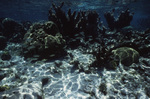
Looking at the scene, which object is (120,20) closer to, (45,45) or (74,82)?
(45,45)

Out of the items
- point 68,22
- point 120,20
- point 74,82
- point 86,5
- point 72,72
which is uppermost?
point 86,5

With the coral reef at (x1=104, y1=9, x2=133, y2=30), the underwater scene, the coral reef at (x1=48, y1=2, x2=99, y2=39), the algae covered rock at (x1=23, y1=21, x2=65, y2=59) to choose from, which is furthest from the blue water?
the algae covered rock at (x1=23, y1=21, x2=65, y2=59)

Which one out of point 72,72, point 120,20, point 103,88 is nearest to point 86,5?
point 120,20

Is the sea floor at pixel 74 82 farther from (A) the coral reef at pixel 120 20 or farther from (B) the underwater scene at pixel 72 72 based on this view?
(A) the coral reef at pixel 120 20

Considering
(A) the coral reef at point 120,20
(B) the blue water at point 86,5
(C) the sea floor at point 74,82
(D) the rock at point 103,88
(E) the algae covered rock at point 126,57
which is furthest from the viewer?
(B) the blue water at point 86,5

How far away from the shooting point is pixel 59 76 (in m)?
4.75

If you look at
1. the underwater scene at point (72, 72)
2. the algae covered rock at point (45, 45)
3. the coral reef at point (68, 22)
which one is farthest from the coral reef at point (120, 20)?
the algae covered rock at point (45, 45)

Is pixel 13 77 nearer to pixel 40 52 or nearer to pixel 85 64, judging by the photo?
pixel 40 52

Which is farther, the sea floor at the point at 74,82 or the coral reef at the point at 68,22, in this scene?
the coral reef at the point at 68,22

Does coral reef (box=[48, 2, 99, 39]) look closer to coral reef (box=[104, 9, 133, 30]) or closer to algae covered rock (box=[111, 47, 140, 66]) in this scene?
algae covered rock (box=[111, 47, 140, 66])

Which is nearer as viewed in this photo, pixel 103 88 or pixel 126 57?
pixel 103 88

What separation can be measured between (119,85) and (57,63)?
3.54m

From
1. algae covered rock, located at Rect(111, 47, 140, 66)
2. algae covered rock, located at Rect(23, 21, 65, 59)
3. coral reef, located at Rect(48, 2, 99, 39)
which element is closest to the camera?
algae covered rock, located at Rect(111, 47, 140, 66)

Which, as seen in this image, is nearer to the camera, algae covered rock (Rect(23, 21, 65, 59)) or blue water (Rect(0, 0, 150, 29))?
algae covered rock (Rect(23, 21, 65, 59))
